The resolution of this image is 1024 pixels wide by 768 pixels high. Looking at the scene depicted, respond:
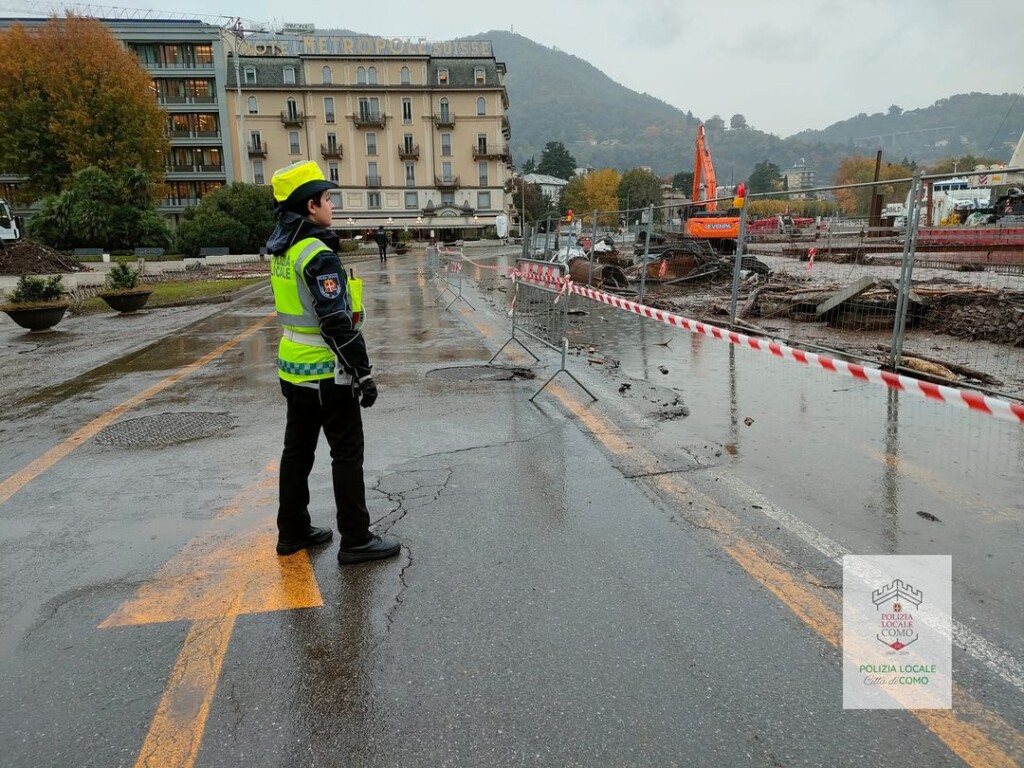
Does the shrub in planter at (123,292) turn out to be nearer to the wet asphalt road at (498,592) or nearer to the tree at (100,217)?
the wet asphalt road at (498,592)

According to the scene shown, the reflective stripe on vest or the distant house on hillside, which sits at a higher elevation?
the distant house on hillside

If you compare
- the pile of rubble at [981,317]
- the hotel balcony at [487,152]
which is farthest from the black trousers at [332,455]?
the hotel balcony at [487,152]

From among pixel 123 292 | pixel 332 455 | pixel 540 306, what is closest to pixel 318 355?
pixel 332 455

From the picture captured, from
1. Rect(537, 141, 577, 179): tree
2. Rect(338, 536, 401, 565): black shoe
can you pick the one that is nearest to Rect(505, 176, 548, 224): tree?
Rect(537, 141, 577, 179): tree

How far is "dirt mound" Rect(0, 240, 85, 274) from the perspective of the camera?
2542 centimetres

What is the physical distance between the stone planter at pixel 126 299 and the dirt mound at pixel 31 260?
12.0 metres

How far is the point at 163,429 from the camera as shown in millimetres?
6309

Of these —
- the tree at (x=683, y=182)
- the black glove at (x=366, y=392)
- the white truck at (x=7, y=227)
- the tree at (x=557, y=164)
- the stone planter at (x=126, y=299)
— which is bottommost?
the black glove at (x=366, y=392)

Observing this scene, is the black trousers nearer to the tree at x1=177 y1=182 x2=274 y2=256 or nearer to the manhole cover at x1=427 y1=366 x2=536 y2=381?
the manhole cover at x1=427 y1=366 x2=536 y2=381

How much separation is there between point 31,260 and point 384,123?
2086 inches

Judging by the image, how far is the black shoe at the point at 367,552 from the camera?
368 cm

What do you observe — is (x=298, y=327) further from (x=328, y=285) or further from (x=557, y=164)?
(x=557, y=164)

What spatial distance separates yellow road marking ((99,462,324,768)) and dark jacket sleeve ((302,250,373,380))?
111 centimetres

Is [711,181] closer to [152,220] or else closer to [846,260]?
[846,260]
